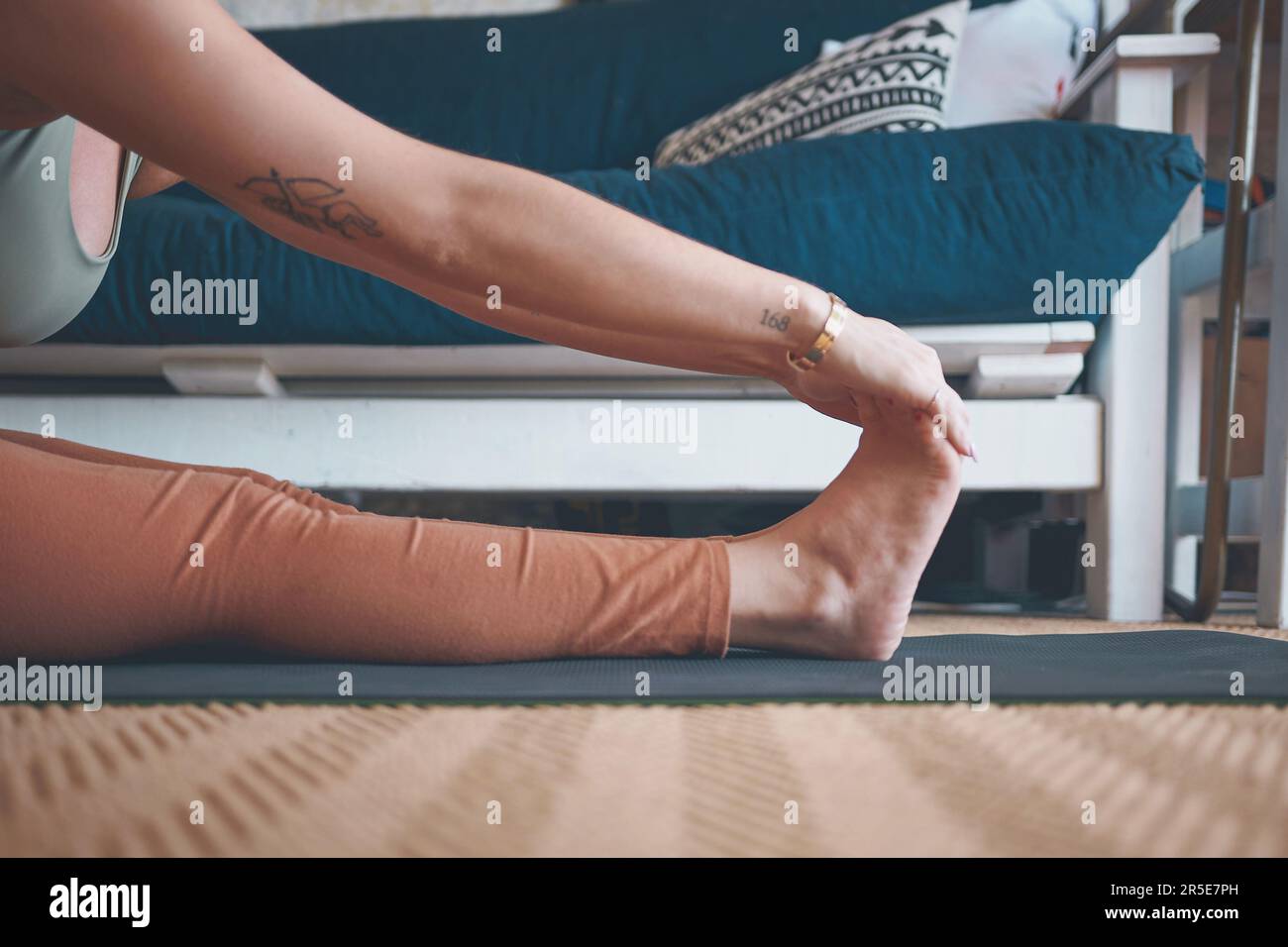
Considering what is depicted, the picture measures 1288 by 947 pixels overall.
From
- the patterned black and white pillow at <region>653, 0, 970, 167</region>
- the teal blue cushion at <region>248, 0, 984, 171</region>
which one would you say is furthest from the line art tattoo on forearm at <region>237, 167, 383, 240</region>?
the teal blue cushion at <region>248, 0, 984, 171</region>

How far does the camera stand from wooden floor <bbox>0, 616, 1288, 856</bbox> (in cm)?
32

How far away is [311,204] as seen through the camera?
56 centimetres

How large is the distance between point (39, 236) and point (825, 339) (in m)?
0.63

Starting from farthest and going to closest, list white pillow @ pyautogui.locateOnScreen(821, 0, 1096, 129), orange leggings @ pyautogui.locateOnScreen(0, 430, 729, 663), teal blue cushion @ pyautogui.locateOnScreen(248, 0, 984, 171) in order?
teal blue cushion @ pyautogui.locateOnScreen(248, 0, 984, 171) → white pillow @ pyautogui.locateOnScreen(821, 0, 1096, 129) → orange leggings @ pyautogui.locateOnScreen(0, 430, 729, 663)

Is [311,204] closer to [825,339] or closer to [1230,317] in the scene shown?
[825,339]

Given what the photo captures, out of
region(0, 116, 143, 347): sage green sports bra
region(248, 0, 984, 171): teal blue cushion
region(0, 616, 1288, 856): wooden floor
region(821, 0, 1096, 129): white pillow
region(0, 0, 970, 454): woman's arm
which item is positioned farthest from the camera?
region(248, 0, 984, 171): teal blue cushion

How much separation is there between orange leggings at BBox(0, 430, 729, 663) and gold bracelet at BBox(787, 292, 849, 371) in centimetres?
15

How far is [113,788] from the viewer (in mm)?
369

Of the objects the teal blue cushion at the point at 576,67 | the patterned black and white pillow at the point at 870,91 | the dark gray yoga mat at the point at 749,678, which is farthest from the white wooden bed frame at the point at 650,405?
the teal blue cushion at the point at 576,67

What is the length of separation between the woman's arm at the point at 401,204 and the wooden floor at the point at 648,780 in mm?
245

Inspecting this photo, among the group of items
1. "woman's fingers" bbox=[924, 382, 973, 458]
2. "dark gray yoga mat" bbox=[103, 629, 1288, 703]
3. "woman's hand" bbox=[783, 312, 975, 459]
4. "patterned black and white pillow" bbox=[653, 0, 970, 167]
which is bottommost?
"dark gray yoga mat" bbox=[103, 629, 1288, 703]

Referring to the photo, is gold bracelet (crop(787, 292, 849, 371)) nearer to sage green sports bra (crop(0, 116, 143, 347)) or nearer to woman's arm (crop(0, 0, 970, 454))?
woman's arm (crop(0, 0, 970, 454))
